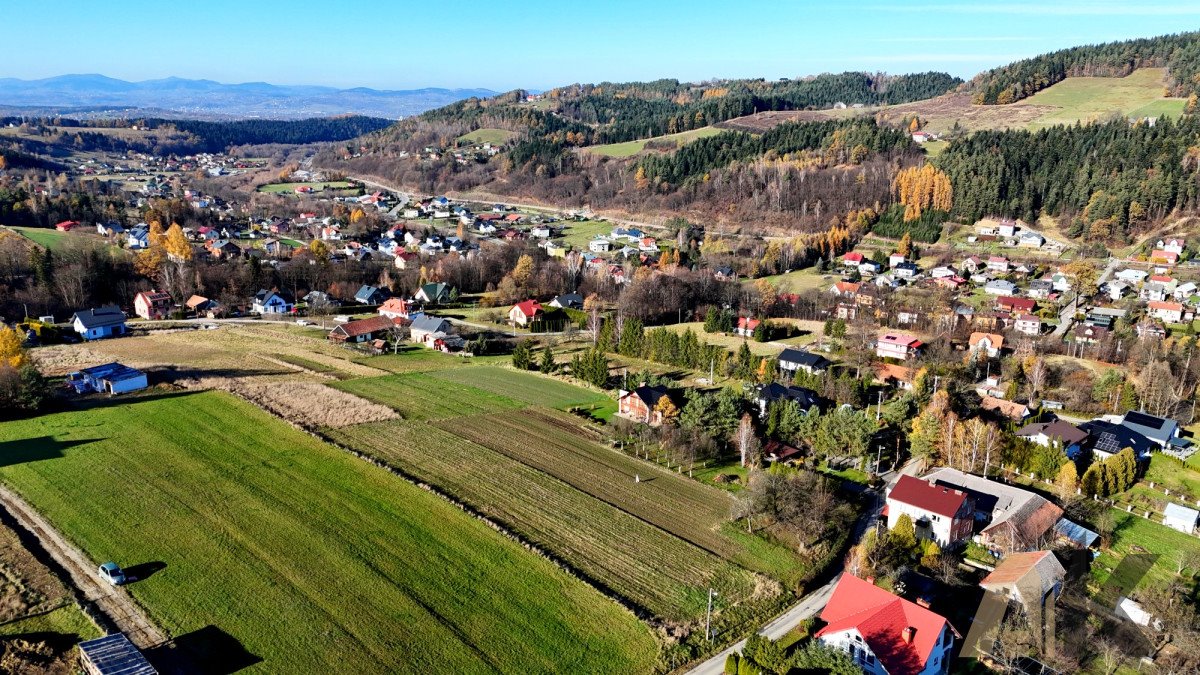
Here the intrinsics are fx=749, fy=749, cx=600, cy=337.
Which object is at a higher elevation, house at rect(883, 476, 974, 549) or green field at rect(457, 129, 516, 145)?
green field at rect(457, 129, 516, 145)

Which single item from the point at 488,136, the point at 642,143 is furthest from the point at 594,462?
the point at 488,136

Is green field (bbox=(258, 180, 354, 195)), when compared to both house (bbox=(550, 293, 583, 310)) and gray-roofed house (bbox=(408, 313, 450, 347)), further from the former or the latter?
gray-roofed house (bbox=(408, 313, 450, 347))

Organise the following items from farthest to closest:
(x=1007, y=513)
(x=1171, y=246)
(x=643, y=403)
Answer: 1. (x=1171, y=246)
2. (x=643, y=403)
3. (x=1007, y=513)

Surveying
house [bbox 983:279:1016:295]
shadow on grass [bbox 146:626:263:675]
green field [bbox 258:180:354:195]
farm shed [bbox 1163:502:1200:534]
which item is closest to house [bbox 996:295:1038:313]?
house [bbox 983:279:1016:295]

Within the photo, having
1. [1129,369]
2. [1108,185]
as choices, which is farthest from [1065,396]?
[1108,185]

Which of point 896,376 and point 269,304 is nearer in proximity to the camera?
point 896,376

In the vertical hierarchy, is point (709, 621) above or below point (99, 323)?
below

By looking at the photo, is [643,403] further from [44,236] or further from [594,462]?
[44,236]
